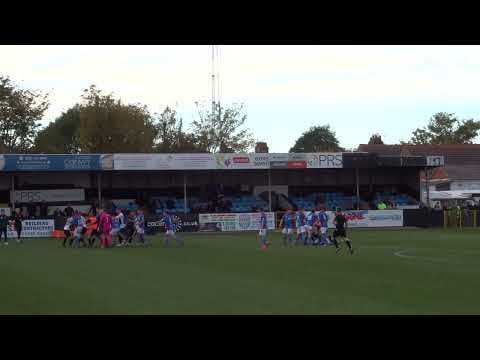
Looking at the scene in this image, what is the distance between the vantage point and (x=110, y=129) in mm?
82438

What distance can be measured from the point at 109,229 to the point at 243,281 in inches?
654

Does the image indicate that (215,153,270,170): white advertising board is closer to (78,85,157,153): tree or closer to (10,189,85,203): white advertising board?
(10,189,85,203): white advertising board

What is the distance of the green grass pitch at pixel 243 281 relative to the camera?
13.5 m

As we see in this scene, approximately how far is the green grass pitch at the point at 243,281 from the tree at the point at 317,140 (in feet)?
326

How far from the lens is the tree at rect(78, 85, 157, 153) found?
3231 inches

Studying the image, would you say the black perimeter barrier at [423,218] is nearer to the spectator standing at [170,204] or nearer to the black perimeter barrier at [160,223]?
the black perimeter barrier at [160,223]

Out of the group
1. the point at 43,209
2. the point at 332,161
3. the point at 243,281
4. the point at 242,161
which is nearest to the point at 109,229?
the point at 243,281

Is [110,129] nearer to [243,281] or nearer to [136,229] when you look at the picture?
[136,229]

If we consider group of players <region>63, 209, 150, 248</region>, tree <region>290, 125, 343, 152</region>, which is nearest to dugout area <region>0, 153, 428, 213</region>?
group of players <region>63, 209, 150, 248</region>

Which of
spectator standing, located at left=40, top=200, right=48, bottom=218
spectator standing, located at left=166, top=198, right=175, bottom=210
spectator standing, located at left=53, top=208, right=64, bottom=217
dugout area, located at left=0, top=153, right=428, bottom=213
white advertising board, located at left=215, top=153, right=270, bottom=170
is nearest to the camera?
spectator standing, located at left=53, top=208, right=64, bottom=217

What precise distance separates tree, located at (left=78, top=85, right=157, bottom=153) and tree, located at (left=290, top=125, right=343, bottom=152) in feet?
163

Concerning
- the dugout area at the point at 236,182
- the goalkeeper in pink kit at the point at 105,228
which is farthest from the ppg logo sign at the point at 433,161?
the goalkeeper in pink kit at the point at 105,228
